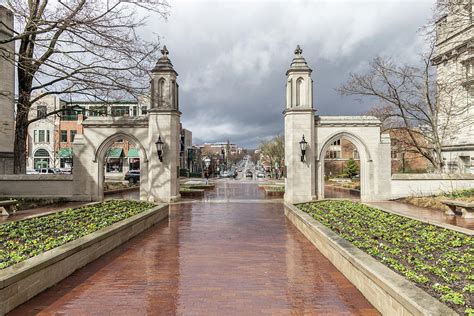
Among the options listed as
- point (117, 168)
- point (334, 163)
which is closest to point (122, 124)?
point (117, 168)

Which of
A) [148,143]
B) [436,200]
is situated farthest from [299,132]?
[148,143]

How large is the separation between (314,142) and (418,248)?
1246cm

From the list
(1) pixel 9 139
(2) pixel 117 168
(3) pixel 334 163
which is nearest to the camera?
(1) pixel 9 139

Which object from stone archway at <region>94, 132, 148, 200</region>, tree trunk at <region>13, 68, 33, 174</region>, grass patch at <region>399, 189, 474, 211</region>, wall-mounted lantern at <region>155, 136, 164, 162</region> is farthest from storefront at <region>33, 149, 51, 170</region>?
grass patch at <region>399, 189, 474, 211</region>

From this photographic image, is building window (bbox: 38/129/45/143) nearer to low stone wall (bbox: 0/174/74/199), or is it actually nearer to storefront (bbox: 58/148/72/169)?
storefront (bbox: 58/148/72/169)

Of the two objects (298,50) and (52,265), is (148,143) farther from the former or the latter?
(52,265)

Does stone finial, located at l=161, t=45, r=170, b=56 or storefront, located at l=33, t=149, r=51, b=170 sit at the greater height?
stone finial, located at l=161, t=45, r=170, b=56

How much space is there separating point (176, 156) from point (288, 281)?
13.7m

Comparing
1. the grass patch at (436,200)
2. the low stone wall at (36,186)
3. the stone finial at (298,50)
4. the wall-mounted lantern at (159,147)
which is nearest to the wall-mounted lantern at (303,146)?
the stone finial at (298,50)

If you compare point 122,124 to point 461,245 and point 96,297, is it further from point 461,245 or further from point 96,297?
point 461,245

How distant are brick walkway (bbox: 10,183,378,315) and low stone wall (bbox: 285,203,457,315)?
18 cm

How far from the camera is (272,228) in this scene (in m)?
11.6

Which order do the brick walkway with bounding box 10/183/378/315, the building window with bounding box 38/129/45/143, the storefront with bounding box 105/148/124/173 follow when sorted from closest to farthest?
the brick walkway with bounding box 10/183/378/315 → the storefront with bounding box 105/148/124/173 → the building window with bounding box 38/129/45/143

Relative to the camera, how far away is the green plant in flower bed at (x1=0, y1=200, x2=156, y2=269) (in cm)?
650
